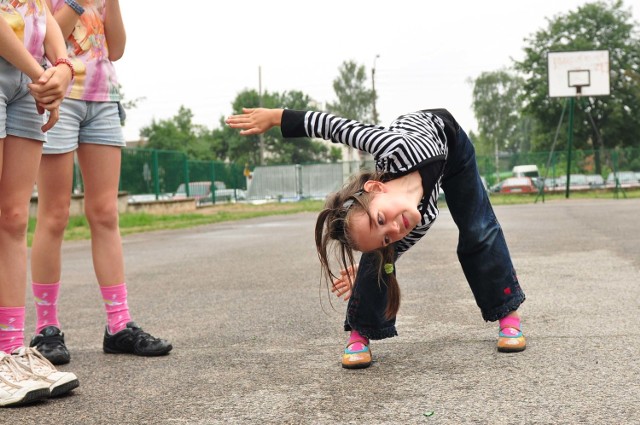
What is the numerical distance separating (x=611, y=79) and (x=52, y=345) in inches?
1834

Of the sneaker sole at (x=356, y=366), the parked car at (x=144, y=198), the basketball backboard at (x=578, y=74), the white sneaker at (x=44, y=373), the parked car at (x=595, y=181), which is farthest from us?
the parked car at (x=595, y=181)

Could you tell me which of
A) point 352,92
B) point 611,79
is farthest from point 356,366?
point 352,92

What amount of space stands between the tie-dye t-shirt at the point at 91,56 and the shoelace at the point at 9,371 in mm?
1204

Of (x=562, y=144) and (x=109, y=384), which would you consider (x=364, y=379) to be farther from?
(x=562, y=144)

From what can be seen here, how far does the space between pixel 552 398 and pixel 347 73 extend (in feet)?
241

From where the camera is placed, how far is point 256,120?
Result: 3.12 m

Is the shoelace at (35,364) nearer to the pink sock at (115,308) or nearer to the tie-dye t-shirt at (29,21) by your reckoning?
the pink sock at (115,308)

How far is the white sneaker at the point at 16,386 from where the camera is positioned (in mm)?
2695

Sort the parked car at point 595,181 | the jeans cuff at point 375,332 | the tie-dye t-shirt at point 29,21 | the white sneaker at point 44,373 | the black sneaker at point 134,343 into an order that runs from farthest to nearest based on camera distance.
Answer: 1. the parked car at point 595,181
2. the black sneaker at point 134,343
3. the jeans cuff at point 375,332
4. the tie-dye t-shirt at point 29,21
5. the white sneaker at point 44,373

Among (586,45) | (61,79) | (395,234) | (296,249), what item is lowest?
(296,249)

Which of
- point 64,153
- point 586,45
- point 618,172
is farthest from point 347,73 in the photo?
point 64,153

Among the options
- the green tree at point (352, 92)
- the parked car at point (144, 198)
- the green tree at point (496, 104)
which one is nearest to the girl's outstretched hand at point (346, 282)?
the parked car at point (144, 198)

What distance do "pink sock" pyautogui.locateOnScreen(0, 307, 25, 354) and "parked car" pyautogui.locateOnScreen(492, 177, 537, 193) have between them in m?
32.2

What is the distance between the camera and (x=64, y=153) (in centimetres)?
346
